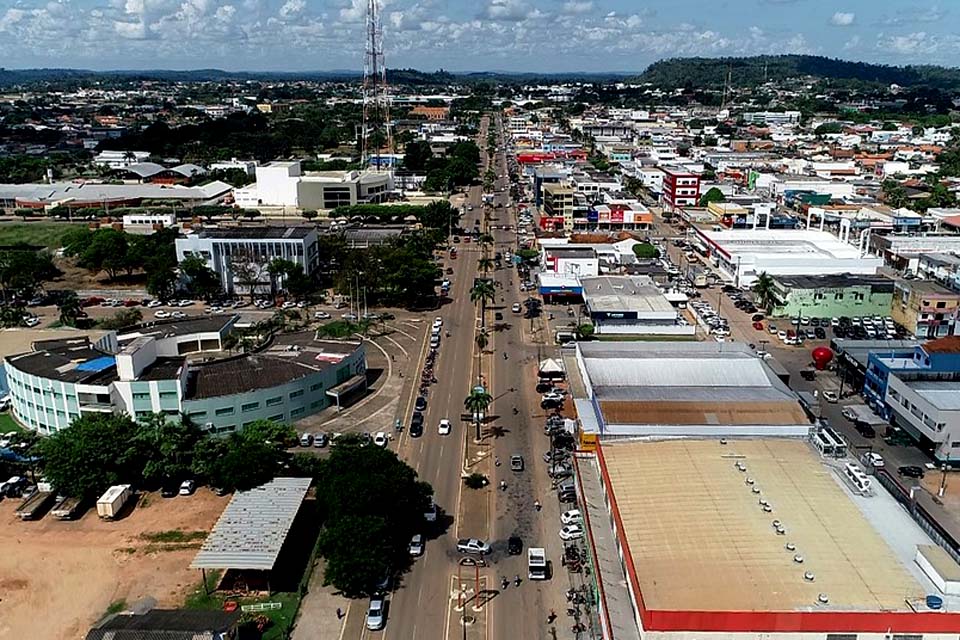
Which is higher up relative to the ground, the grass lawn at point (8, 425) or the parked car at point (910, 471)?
the parked car at point (910, 471)

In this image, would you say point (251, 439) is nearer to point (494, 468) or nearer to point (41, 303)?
point (494, 468)

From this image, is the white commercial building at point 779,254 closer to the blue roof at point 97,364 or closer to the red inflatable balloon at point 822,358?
the red inflatable balloon at point 822,358

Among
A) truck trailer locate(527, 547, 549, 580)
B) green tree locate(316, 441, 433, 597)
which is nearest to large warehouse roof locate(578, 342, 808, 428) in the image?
truck trailer locate(527, 547, 549, 580)

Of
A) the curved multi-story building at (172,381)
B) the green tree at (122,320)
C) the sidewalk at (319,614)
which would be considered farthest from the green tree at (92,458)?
the green tree at (122,320)

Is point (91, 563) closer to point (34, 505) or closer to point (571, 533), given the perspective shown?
point (34, 505)

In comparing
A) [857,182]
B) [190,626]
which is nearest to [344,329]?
[190,626]

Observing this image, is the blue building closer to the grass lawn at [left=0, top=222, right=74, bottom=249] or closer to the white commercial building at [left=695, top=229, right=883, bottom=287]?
the white commercial building at [left=695, top=229, right=883, bottom=287]
